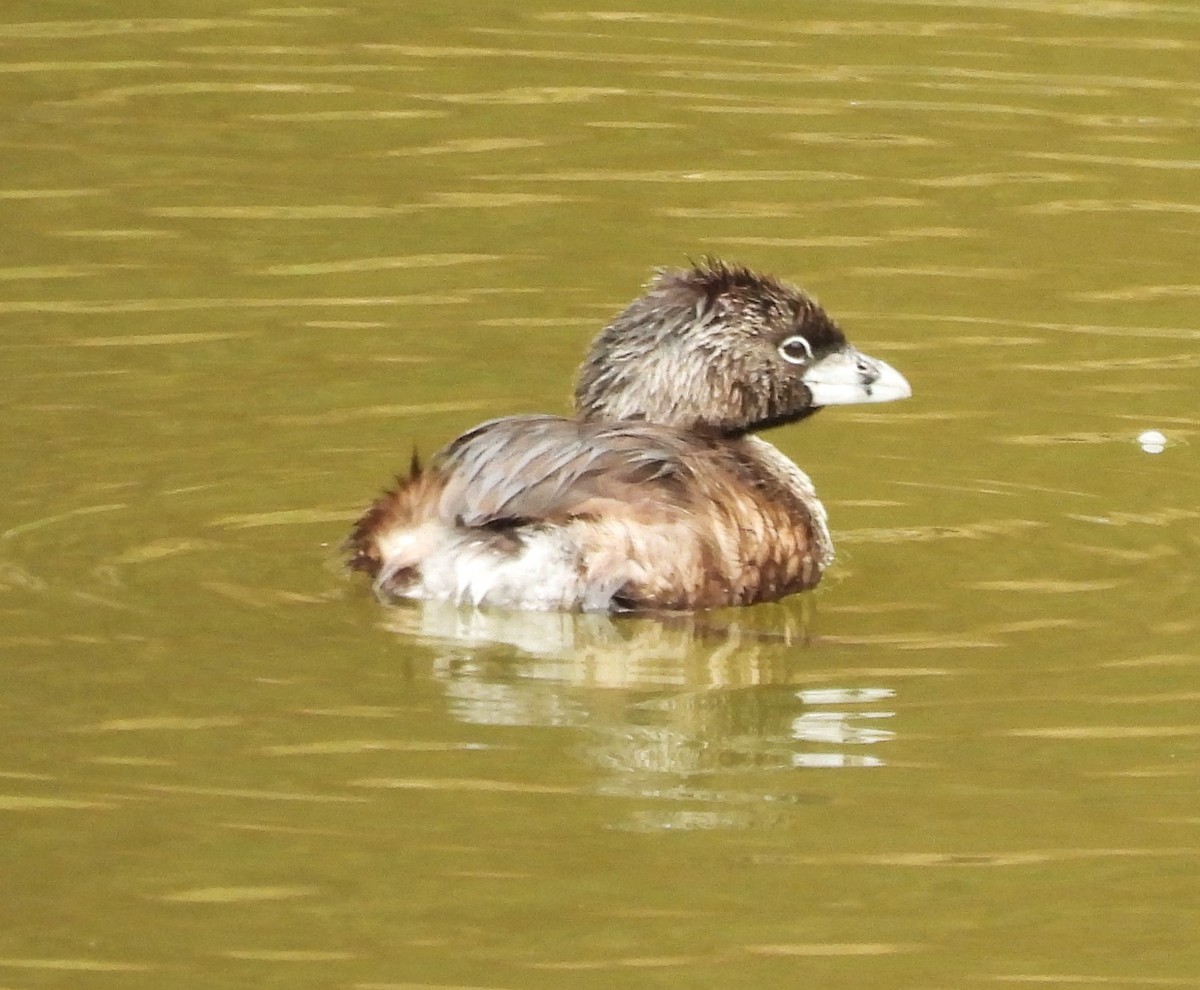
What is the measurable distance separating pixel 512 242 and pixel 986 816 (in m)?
4.78

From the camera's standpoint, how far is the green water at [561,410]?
551 cm

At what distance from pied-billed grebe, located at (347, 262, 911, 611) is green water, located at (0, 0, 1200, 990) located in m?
0.11

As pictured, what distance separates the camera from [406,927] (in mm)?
5371

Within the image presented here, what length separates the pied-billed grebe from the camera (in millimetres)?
7098

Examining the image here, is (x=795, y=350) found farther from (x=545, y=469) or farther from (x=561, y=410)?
(x=561, y=410)

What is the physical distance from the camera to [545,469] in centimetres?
712

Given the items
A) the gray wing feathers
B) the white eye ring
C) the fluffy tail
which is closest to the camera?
the gray wing feathers

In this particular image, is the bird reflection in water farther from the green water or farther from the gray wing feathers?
the gray wing feathers

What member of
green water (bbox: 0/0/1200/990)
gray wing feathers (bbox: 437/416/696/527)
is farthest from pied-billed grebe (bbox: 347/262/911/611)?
green water (bbox: 0/0/1200/990)

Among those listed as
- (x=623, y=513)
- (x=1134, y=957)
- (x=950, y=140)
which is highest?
(x=950, y=140)

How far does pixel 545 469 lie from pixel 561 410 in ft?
6.40

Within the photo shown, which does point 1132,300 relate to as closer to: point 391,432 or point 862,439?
point 862,439

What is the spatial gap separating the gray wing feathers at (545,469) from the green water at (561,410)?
0.87 feet

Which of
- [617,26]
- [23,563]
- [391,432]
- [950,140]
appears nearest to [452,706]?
[23,563]
